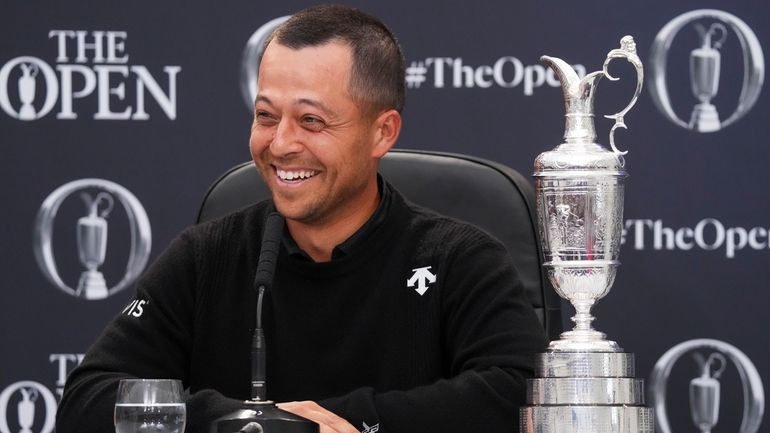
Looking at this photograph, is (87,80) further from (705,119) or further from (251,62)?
(705,119)

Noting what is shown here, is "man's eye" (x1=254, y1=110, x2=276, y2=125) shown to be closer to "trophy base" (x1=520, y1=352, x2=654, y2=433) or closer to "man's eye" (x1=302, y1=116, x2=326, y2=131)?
"man's eye" (x1=302, y1=116, x2=326, y2=131)

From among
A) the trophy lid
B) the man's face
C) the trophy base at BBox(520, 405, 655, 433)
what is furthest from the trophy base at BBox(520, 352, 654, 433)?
the man's face

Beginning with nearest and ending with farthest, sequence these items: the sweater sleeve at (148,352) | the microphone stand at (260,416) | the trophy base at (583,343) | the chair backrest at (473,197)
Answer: the microphone stand at (260,416) → the trophy base at (583,343) → the sweater sleeve at (148,352) → the chair backrest at (473,197)

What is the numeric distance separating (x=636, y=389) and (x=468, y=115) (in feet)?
4.63

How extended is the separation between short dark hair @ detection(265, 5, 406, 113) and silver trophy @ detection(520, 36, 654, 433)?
1.58 feet

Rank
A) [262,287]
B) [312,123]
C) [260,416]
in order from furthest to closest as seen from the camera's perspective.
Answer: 1. [312,123]
2. [262,287]
3. [260,416]

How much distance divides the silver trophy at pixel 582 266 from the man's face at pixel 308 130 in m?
0.48

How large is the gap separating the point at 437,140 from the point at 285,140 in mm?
965

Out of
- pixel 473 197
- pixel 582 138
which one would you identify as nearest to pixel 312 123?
pixel 473 197

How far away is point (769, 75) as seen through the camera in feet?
10.3

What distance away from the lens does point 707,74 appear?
3.12 meters

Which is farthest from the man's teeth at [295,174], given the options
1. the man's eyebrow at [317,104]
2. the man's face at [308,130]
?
the man's eyebrow at [317,104]

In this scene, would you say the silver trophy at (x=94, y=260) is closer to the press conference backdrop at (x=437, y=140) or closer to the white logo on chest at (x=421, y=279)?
the press conference backdrop at (x=437, y=140)

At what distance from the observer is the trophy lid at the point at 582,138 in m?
1.86
